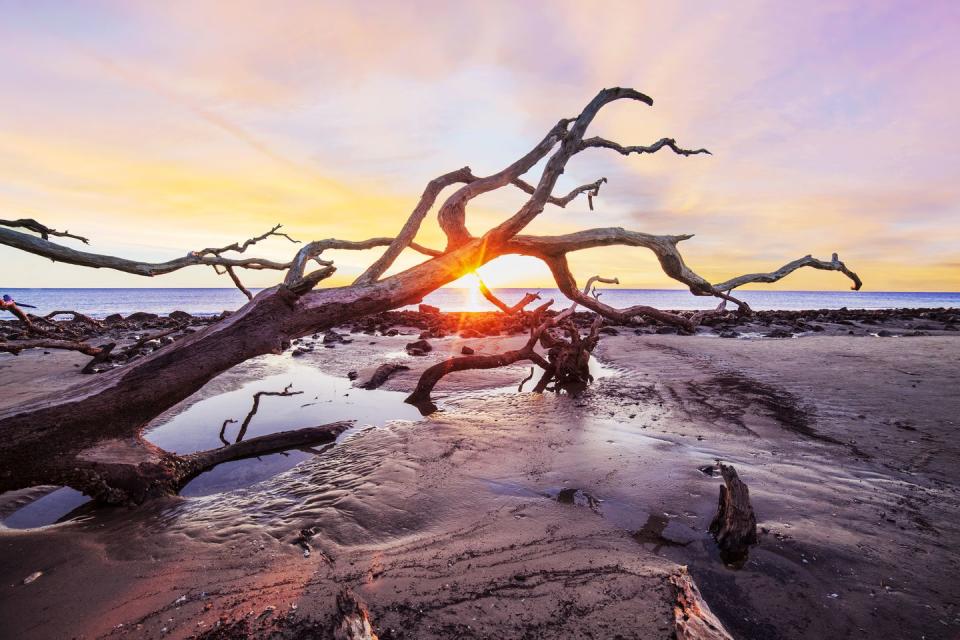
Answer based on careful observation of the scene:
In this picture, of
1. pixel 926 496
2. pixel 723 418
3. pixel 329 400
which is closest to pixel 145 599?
pixel 329 400

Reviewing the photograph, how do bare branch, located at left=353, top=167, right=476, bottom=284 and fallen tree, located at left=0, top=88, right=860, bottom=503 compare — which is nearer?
fallen tree, located at left=0, top=88, right=860, bottom=503

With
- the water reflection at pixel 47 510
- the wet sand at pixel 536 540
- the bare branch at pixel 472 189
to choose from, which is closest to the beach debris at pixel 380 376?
the wet sand at pixel 536 540

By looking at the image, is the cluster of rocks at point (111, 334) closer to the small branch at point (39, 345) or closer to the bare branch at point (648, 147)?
the small branch at point (39, 345)

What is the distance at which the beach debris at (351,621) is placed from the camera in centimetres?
219

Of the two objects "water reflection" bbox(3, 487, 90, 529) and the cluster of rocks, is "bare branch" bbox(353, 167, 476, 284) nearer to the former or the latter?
the cluster of rocks

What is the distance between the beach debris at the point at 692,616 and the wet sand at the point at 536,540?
98 mm

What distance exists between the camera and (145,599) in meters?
2.83

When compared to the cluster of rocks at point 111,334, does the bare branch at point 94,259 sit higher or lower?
higher

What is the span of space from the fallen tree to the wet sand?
61 centimetres

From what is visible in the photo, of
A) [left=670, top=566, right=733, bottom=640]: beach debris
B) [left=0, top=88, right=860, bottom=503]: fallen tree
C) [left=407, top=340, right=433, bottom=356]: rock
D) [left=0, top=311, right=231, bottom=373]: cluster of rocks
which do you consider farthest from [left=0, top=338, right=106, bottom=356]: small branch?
[left=407, top=340, right=433, bottom=356]: rock

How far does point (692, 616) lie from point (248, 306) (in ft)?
16.9

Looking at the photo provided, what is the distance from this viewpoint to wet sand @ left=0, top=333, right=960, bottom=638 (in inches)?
103

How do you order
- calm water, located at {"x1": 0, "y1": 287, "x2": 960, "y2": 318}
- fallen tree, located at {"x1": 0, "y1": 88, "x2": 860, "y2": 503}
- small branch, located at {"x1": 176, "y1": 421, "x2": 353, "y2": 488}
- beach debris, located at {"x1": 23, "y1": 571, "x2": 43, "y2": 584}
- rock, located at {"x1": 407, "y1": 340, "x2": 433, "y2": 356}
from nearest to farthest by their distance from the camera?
beach debris, located at {"x1": 23, "y1": 571, "x2": 43, "y2": 584} < fallen tree, located at {"x1": 0, "y1": 88, "x2": 860, "y2": 503} < small branch, located at {"x1": 176, "y1": 421, "x2": 353, "y2": 488} < rock, located at {"x1": 407, "y1": 340, "x2": 433, "y2": 356} < calm water, located at {"x1": 0, "y1": 287, "x2": 960, "y2": 318}

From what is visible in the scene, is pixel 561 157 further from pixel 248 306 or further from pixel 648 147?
pixel 248 306
